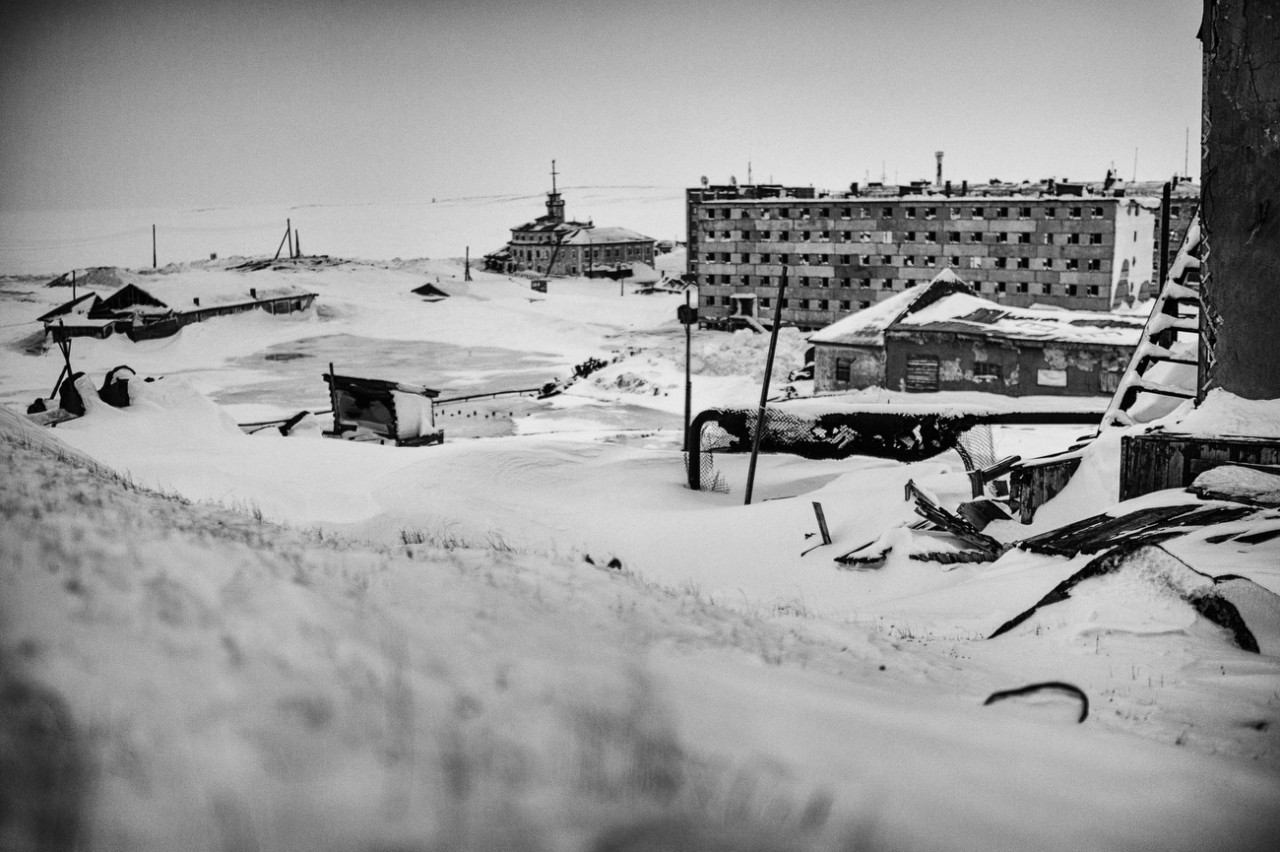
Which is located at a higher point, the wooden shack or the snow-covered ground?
the snow-covered ground

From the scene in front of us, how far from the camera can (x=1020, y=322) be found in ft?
90.9

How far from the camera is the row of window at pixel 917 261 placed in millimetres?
49062

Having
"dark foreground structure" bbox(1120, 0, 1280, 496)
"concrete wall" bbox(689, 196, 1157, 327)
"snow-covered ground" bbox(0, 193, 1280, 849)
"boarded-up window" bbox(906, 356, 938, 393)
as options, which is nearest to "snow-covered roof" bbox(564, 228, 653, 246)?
"concrete wall" bbox(689, 196, 1157, 327)

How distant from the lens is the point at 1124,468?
7887 millimetres

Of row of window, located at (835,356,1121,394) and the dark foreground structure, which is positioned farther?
row of window, located at (835,356,1121,394)

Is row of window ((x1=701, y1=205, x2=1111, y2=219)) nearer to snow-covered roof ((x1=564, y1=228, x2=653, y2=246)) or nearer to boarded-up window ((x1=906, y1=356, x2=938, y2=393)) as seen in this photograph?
boarded-up window ((x1=906, y1=356, x2=938, y2=393))

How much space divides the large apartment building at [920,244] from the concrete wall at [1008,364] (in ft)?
56.9

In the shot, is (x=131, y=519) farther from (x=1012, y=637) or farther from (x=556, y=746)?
(x=1012, y=637)

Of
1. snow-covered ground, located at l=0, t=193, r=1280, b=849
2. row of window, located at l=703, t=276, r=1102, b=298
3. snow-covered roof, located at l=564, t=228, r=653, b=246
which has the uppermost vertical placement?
snow-covered roof, located at l=564, t=228, r=653, b=246

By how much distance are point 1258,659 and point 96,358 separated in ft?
149

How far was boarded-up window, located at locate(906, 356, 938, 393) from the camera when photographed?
2852 cm

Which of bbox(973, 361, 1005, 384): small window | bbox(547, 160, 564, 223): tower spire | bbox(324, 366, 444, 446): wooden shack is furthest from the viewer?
bbox(547, 160, 564, 223): tower spire

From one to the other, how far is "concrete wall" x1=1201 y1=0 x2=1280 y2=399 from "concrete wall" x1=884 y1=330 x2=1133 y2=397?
57.2ft

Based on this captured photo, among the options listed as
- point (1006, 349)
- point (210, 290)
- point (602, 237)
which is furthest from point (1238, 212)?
point (602, 237)
